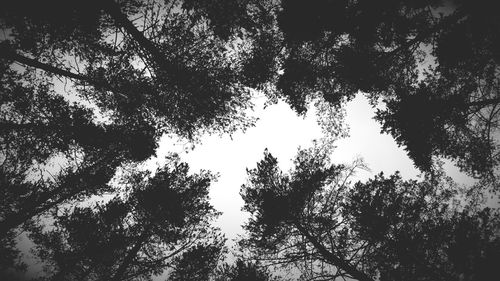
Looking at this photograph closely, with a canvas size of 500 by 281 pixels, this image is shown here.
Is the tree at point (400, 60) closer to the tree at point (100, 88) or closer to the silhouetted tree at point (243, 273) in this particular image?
the tree at point (100, 88)

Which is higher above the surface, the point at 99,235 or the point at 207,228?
the point at 207,228

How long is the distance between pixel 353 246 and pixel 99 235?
1052cm

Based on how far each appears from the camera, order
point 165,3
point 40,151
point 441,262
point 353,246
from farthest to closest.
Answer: point 353,246 < point 40,151 < point 441,262 < point 165,3

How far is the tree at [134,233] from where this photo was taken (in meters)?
9.24

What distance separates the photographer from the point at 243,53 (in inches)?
368

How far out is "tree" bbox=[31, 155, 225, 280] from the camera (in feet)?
30.3

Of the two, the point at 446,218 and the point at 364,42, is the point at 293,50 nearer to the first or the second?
the point at 364,42

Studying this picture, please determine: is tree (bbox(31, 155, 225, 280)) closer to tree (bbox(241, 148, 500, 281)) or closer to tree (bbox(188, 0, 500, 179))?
tree (bbox(241, 148, 500, 281))

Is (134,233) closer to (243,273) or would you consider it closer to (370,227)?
(243,273)

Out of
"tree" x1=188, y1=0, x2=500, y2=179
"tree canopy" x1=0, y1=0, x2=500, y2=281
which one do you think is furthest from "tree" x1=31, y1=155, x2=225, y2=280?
"tree" x1=188, y1=0, x2=500, y2=179

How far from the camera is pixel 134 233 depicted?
384 inches

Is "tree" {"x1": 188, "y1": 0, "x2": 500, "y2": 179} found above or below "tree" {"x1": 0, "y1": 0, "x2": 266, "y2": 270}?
above

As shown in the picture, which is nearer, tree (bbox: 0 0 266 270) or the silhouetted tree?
tree (bbox: 0 0 266 270)

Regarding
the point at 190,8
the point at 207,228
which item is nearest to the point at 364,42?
the point at 190,8
